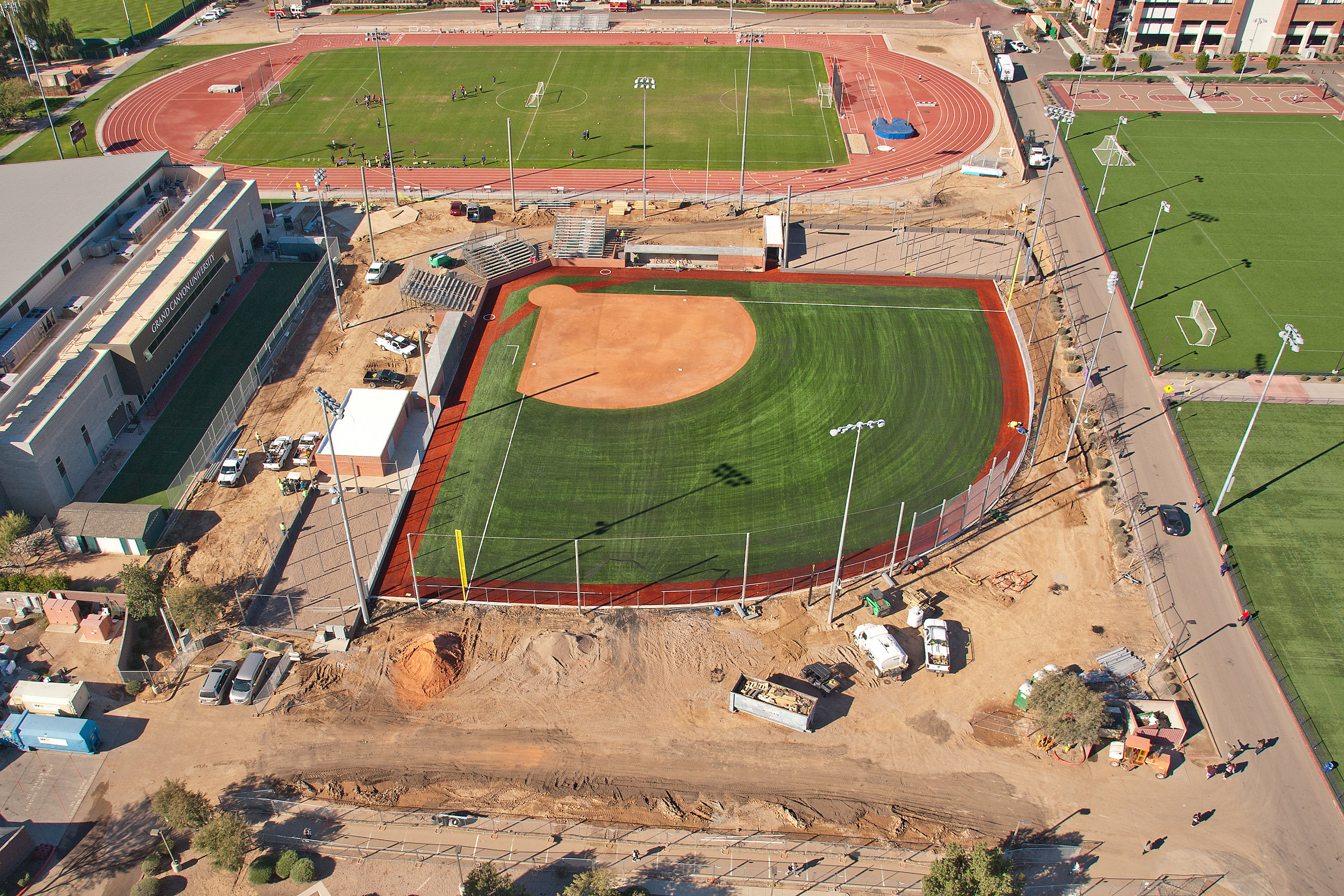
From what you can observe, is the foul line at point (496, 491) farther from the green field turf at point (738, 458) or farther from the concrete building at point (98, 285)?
the concrete building at point (98, 285)

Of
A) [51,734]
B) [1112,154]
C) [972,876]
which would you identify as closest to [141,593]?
[51,734]

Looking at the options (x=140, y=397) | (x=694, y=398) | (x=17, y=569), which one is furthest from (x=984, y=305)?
(x=17, y=569)

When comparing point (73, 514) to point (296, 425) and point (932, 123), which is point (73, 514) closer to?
point (296, 425)

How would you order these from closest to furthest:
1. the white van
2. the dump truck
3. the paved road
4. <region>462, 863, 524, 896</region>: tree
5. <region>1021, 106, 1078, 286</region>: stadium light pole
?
<region>462, 863, 524, 896</region>: tree < the paved road < the white van < the dump truck < <region>1021, 106, 1078, 286</region>: stadium light pole

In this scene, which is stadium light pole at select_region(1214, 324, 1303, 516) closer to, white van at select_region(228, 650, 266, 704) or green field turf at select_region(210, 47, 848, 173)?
green field turf at select_region(210, 47, 848, 173)

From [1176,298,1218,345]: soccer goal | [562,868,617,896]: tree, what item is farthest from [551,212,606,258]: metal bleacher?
[562,868,617,896]: tree
